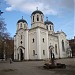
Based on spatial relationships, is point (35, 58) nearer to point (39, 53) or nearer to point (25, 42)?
point (39, 53)

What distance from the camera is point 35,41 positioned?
4569 centimetres

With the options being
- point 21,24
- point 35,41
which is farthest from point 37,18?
point 21,24

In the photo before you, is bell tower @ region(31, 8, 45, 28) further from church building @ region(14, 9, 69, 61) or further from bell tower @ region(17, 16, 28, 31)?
bell tower @ region(17, 16, 28, 31)

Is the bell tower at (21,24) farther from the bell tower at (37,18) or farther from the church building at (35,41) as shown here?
the bell tower at (37,18)

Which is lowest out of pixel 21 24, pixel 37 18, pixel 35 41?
pixel 35 41

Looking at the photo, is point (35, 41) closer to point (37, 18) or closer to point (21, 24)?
point (37, 18)

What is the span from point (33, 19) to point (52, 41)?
10046mm

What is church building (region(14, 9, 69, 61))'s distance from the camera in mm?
45219

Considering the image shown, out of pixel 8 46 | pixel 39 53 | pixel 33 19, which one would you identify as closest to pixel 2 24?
pixel 8 46

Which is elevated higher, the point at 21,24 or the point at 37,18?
the point at 37,18

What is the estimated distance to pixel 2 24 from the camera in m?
27.7

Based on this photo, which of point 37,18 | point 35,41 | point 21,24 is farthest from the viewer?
point 21,24

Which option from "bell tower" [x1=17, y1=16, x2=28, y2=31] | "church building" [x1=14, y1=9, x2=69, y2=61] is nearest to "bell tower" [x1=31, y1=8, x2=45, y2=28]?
"church building" [x1=14, y1=9, x2=69, y2=61]

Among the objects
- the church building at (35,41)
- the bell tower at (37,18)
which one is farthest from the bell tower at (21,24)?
the bell tower at (37,18)
